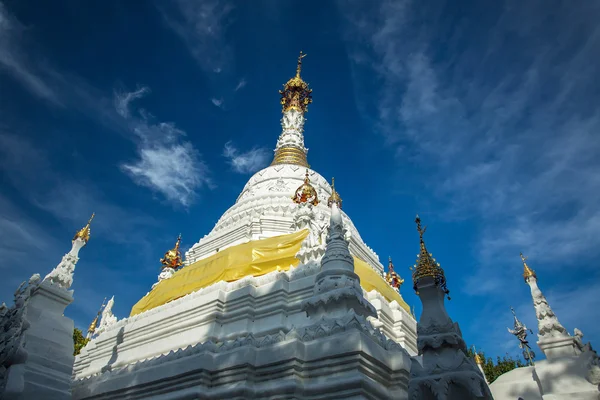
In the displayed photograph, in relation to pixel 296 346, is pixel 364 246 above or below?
above

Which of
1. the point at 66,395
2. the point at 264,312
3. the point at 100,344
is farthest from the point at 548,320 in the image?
the point at 100,344

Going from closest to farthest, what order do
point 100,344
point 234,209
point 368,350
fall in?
point 368,350 < point 100,344 < point 234,209

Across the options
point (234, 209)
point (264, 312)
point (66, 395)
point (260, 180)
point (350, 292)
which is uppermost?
point (260, 180)

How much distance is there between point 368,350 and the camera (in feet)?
24.0

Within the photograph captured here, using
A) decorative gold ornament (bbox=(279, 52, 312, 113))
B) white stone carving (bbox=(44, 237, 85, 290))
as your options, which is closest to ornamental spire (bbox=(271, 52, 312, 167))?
decorative gold ornament (bbox=(279, 52, 312, 113))

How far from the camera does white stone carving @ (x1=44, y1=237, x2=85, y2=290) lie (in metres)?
10.8

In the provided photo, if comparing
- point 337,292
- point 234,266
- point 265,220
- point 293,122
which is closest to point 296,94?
point 293,122

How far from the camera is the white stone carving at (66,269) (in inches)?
424

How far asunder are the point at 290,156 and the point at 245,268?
54.2 feet

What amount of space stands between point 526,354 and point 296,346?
18563mm

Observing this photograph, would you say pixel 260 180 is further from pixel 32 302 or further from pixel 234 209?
pixel 32 302

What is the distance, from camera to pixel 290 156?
98.7 ft

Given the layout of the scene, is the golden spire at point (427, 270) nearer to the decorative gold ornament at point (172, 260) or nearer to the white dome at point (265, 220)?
the white dome at point (265, 220)

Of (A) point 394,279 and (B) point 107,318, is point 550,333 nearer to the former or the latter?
(A) point 394,279
